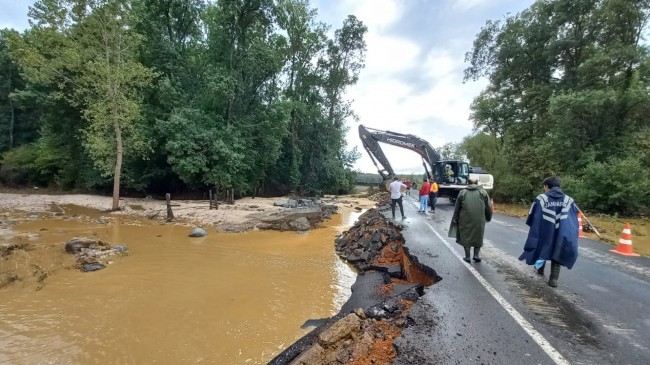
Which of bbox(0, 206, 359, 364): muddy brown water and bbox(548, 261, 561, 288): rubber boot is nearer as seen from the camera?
bbox(0, 206, 359, 364): muddy brown water

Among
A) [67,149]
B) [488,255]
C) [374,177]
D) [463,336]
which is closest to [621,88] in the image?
[488,255]

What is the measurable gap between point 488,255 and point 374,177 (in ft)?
210

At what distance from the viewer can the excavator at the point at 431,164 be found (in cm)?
1861

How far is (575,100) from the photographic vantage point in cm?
1600

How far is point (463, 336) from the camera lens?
3.27 metres

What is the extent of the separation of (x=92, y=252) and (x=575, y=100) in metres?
22.2

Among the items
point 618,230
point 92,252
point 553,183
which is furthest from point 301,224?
point 618,230

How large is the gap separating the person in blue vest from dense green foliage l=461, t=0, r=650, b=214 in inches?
519

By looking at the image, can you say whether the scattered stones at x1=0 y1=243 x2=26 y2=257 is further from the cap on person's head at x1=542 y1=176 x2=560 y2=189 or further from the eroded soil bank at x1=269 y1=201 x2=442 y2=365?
the cap on person's head at x1=542 y1=176 x2=560 y2=189

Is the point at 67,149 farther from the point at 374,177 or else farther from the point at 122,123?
the point at 374,177

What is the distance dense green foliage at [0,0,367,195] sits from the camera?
18.3m

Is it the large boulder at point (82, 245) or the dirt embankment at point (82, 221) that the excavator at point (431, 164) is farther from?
Result: the large boulder at point (82, 245)

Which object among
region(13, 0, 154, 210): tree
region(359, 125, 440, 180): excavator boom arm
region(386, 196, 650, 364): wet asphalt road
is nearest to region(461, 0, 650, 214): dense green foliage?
region(359, 125, 440, 180): excavator boom arm

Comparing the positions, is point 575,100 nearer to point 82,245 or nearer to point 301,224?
point 301,224
